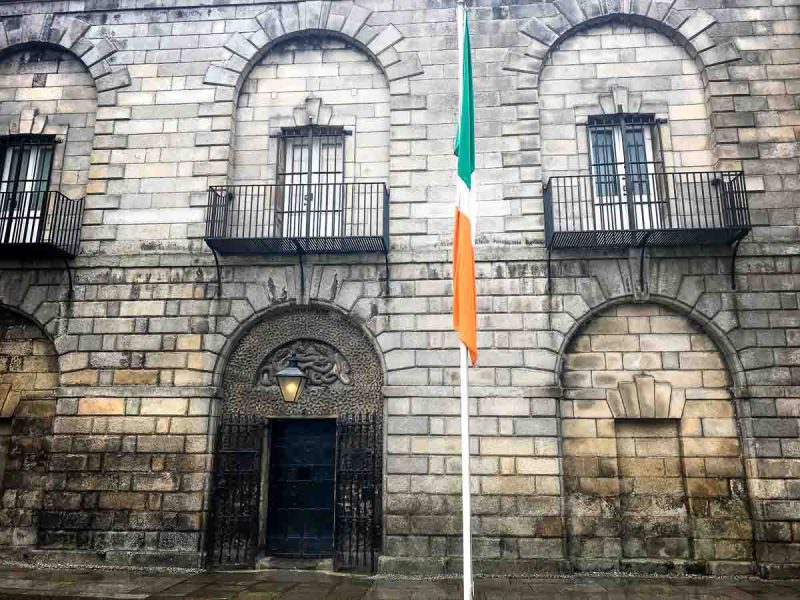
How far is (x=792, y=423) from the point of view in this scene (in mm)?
9344

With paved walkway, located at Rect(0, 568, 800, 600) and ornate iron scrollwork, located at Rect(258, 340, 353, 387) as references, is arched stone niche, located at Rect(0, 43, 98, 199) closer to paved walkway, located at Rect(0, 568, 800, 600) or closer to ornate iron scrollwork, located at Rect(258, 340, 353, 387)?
ornate iron scrollwork, located at Rect(258, 340, 353, 387)

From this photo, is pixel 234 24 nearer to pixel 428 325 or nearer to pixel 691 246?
pixel 428 325

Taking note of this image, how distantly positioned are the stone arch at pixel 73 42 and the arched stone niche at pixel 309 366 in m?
5.77

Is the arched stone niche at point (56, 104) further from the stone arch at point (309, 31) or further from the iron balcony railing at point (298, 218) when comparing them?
the iron balcony railing at point (298, 218)

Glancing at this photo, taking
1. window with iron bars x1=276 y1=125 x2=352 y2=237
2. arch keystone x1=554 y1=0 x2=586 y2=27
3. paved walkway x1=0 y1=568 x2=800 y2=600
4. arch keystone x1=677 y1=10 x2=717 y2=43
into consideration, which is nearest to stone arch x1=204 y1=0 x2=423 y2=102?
window with iron bars x1=276 y1=125 x2=352 y2=237

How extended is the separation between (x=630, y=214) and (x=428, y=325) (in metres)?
4.11

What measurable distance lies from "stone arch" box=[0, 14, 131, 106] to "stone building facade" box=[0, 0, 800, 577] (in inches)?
2.0

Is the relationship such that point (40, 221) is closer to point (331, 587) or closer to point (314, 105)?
point (314, 105)

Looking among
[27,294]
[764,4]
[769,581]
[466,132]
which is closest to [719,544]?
[769,581]

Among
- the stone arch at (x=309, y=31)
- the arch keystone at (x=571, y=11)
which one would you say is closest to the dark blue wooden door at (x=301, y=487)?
the stone arch at (x=309, y=31)

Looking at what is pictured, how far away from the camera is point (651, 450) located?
31.8 ft

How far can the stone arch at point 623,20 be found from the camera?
10953mm

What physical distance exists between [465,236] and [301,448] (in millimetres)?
5533

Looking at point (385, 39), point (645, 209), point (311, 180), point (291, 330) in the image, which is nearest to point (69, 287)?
point (291, 330)
